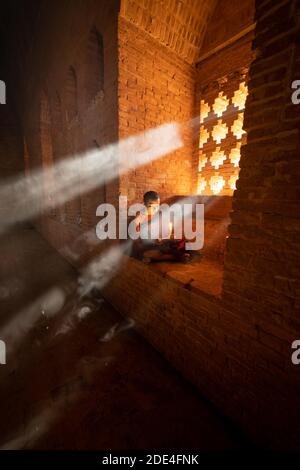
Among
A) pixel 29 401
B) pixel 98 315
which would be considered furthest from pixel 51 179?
pixel 29 401

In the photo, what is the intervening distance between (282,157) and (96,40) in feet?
19.5

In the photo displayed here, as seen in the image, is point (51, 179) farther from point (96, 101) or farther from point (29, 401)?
point (29, 401)

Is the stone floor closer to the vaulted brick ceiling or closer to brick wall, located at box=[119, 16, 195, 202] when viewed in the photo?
brick wall, located at box=[119, 16, 195, 202]

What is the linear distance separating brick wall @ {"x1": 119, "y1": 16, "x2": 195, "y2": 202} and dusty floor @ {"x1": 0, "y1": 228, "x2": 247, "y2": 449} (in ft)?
9.61

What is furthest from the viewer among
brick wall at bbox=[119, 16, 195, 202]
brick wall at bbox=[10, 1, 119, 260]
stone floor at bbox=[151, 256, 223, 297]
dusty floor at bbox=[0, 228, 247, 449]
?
brick wall at bbox=[10, 1, 119, 260]

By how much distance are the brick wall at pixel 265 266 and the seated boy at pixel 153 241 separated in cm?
138

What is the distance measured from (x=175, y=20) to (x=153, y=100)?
1.67 m

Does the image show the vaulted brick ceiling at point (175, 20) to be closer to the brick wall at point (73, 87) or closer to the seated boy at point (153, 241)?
the brick wall at point (73, 87)

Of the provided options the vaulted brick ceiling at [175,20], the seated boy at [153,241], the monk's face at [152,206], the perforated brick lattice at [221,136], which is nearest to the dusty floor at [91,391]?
the seated boy at [153,241]

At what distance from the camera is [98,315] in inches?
184

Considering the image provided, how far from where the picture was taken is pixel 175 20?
446 cm

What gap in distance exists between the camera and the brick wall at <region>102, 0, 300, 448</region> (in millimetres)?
1723

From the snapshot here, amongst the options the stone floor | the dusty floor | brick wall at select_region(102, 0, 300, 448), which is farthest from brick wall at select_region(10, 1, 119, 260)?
brick wall at select_region(102, 0, 300, 448)

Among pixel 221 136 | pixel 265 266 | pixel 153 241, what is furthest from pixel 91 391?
pixel 221 136
